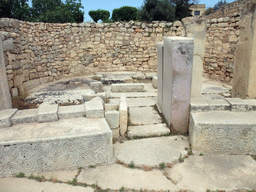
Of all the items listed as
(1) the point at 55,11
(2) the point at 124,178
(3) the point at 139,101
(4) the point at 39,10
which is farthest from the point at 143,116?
(4) the point at 39,10

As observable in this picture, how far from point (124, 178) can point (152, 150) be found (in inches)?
30.3

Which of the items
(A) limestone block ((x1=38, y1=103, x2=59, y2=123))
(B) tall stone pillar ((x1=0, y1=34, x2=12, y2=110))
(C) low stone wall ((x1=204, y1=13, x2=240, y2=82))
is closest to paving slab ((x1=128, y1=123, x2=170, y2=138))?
(A) limestone block ((x1=38, y1=103, x2=59, y2=123))

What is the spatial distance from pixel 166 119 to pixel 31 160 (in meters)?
2.51

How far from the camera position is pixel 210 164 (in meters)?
3.03

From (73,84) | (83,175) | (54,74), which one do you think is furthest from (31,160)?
(54,74)

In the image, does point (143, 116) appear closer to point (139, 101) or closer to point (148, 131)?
point (148, 131)

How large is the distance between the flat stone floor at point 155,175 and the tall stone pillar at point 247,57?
161 centimetres

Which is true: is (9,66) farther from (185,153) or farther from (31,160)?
(185,153)

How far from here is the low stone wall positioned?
7398 mm

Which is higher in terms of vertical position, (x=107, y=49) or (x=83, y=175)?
(x=107, y=49)

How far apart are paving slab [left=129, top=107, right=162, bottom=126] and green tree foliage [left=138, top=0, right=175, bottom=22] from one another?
13.6m

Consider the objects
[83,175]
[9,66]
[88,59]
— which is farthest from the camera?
[88,59]

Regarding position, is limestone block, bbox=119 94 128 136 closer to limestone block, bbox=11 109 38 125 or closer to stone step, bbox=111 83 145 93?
limestone block, bbox=11 109 38 125

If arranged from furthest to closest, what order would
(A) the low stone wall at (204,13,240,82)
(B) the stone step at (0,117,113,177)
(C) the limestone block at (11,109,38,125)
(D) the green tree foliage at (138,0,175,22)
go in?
(D) the green tree foliage at (138,0,175,22) → (A) the low stone wall at (204,13,240,82) → (C) the limestone block at (11,109,38,125) → (B) the stone step at (0,117,113,177)
